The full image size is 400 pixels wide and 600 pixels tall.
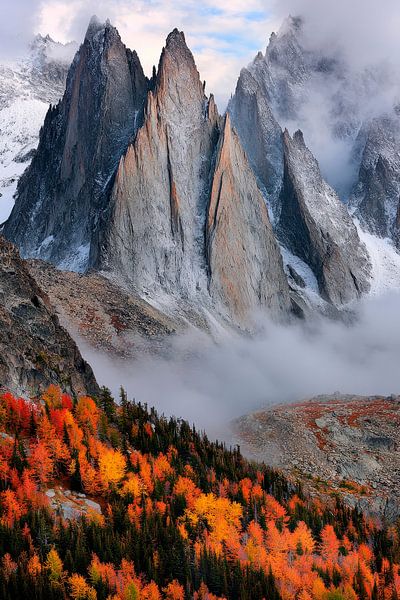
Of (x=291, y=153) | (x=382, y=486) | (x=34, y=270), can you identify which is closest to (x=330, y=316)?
(x=291, y=153)

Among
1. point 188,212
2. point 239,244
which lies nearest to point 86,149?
point 188,212

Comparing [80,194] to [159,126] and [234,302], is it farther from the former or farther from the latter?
[234,302]

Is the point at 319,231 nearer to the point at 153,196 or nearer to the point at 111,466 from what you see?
the point at 153,196

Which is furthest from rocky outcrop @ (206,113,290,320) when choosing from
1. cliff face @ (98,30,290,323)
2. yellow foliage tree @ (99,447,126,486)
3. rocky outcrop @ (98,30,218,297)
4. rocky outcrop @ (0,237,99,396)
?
yellow foliage tree @ (99,447,126,486)

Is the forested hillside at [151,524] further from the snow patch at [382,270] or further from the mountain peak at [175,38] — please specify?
the snow patch at [382,270]

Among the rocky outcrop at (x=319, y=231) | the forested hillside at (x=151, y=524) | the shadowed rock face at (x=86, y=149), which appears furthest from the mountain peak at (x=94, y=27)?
the forested hillside at (x=151, y=524)

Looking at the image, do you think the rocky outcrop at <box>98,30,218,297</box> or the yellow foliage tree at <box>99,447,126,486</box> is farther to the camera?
the rocky outcrop at <box>98,30,218,297</box>

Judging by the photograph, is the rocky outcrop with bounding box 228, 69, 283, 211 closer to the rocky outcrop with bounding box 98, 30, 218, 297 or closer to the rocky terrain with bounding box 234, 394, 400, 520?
the rocky outcrop with bounding box 98, 30, 218, 297
